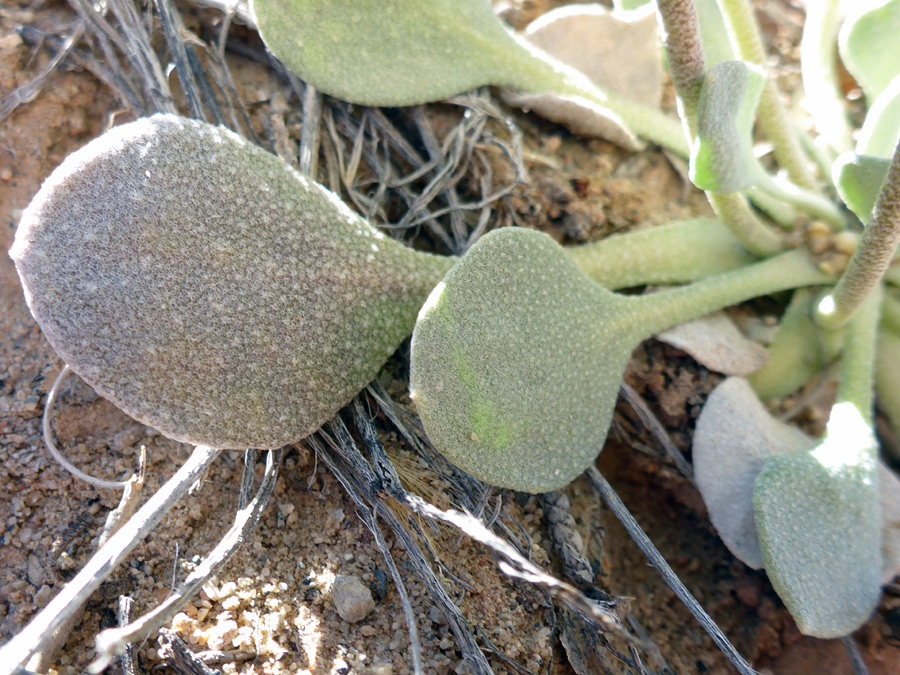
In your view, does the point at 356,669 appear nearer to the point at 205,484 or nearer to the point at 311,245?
the point at 205,484

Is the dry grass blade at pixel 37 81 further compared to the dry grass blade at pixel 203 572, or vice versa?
the dry grass blade at pixel 37 81

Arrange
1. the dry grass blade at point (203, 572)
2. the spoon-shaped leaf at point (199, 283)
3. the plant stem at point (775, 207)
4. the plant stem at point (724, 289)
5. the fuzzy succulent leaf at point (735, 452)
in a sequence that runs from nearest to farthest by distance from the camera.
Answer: the dry grass blade at point (203, 572) → the spoon-shaped leaf at point (199, 283) → the fuzzy succulent leaf at point (735, 452) → the plant stem at point (724, 289) → the plant stem at point (775, 207)

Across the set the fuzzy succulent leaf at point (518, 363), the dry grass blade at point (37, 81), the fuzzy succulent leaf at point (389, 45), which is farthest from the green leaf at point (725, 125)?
the dry grass blade at point (37, 81)

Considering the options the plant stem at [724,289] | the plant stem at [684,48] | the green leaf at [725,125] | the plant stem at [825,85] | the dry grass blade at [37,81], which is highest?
the dry grass blade at [37,81]

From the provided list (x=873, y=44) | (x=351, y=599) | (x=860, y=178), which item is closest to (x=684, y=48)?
(x=860, y=178)

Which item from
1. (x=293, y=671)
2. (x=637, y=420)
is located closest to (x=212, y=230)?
(x=293, y=671)

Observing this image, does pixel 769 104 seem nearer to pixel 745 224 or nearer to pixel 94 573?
pixel 745 224

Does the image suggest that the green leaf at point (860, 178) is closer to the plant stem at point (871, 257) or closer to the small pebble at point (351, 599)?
the plant stem at point (871, 257)
